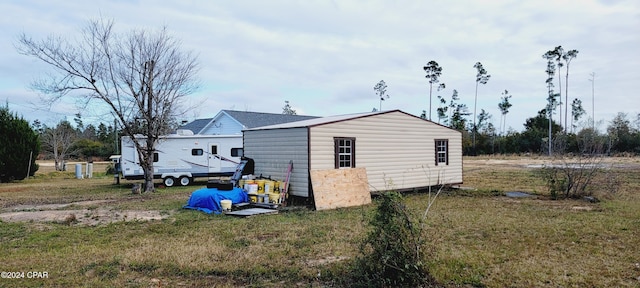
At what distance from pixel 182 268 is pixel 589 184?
11.7 m

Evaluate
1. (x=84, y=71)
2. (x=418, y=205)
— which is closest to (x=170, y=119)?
(x=84, y=71)

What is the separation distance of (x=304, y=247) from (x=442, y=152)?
9797 mm

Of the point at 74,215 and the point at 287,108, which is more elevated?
the point at 287,108

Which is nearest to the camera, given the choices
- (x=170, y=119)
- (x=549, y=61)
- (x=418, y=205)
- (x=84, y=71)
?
(x=418, y=205)

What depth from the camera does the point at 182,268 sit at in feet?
17.8

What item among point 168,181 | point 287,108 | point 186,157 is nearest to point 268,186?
point 186,157

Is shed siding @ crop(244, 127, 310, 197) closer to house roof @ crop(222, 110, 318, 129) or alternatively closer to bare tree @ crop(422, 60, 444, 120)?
house roof @ crop(222, 110, 318, 129)

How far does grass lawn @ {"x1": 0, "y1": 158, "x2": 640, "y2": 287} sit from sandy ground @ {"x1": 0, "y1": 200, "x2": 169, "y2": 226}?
11 centimetres

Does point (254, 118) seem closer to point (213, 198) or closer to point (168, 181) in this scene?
point (168, 181)

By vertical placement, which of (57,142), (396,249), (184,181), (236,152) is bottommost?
(184,181)

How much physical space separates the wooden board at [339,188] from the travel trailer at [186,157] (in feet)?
26.1

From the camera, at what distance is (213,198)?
34.1ft

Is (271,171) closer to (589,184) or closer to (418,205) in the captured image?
(418,205)

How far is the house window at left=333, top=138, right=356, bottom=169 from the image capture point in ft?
39.3
